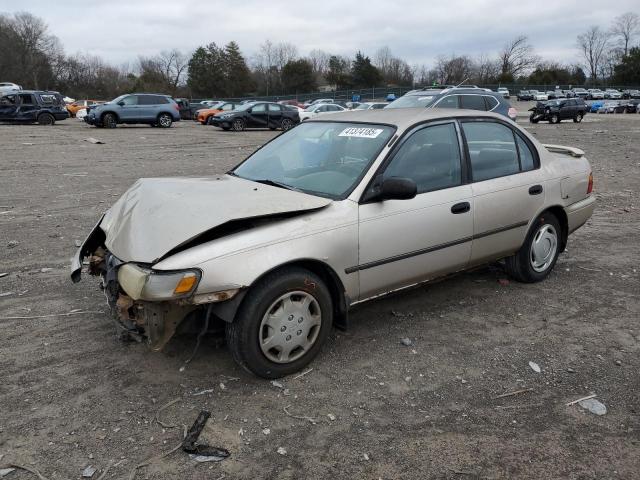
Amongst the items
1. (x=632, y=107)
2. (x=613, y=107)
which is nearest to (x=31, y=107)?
(x=613, y=107)

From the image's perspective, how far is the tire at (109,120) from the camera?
2582 cm

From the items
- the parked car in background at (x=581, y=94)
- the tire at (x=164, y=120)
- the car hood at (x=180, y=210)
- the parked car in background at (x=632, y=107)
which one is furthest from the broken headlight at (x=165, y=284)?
the parked car in background at (x=581, y=94)

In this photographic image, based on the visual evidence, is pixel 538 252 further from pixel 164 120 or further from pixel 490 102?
pixel 164 120

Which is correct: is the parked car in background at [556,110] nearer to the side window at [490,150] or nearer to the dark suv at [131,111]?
the dark suv at [131,111]

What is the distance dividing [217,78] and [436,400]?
254ft

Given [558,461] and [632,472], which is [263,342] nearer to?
[558,461]

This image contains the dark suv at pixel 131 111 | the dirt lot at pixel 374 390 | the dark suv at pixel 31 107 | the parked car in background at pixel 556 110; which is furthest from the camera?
the parked car in background at pixel 556 110

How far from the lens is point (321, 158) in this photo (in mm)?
4117

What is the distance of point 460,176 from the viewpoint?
4234mm

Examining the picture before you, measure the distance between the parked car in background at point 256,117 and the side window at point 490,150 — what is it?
22.1m

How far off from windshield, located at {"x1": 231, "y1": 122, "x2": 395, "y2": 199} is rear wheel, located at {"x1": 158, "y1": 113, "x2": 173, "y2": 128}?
24291 mm

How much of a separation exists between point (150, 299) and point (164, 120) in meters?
26.1

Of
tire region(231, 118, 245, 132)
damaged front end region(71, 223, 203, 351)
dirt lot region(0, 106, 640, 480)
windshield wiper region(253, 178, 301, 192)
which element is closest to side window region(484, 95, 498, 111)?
dirt lot region(0, 106, 640, 480)

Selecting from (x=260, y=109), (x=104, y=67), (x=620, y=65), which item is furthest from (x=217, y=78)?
(x=620, y=65)
